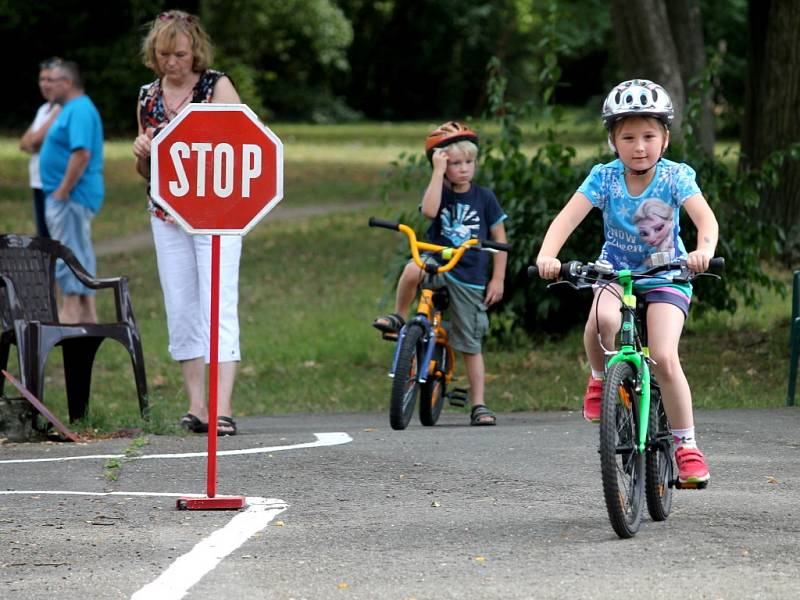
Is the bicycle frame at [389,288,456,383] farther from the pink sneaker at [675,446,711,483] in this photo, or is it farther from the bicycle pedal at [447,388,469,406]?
the pink sneaker at [675,446,711,483]

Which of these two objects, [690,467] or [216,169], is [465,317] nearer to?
[216,169]

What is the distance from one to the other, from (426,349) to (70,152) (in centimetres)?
553

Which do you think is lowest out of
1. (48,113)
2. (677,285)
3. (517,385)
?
(517,385)

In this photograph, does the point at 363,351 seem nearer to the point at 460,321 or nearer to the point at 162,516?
the point at 460,321

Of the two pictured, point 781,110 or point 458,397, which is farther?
point 781,110

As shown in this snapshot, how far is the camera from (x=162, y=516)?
644cm

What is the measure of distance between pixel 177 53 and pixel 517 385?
4.44 m

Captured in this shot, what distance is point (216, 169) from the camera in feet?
22.5

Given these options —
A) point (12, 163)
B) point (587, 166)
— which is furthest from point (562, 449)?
point (12, 163)

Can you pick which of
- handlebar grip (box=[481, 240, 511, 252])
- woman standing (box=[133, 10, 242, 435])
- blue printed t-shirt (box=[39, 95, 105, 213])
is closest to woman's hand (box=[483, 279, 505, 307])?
handlebar grip (box=[481, 240, 511, 252])

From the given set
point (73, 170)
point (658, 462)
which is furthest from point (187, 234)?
point (73, 170)

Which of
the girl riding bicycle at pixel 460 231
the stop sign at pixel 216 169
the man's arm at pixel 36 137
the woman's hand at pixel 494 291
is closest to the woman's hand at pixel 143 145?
the girl riding bicycle at pixel 460 231

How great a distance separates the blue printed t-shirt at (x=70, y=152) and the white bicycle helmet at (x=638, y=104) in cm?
830

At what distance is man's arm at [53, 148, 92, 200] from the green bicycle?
8.20 m
